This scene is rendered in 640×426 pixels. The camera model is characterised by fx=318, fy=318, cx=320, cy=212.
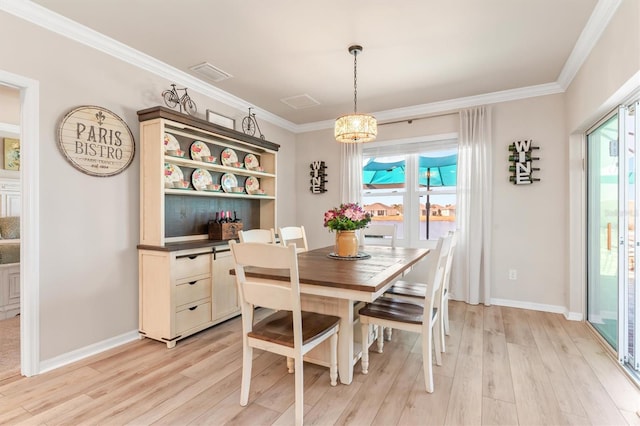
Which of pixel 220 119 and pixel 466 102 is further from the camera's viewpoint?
pixel 466 102

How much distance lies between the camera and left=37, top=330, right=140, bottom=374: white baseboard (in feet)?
7.43

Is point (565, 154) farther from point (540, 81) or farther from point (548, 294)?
point (548, 294)

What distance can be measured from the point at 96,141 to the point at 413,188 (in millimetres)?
3564

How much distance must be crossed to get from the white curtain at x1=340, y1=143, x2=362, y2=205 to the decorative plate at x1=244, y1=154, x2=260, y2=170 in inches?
50.5

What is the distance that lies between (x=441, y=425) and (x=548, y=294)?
107 inches

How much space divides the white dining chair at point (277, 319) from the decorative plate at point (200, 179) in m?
1.74

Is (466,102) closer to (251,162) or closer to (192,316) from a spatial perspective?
(251,162)

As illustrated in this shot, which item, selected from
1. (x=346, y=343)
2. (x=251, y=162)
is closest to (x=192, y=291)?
(x=346, y=343)

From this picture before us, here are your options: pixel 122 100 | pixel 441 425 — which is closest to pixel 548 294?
pixel 441 425

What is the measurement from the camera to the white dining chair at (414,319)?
1.96m

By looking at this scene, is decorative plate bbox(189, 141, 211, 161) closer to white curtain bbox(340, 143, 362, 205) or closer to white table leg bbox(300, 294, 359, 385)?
white curtain bbox(340, 143, 362, 205)

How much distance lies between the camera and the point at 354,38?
2607 mm

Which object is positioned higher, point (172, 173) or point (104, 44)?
point (104, 44)

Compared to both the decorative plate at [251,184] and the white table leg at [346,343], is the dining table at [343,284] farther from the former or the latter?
the decorative plate at [251,184]
